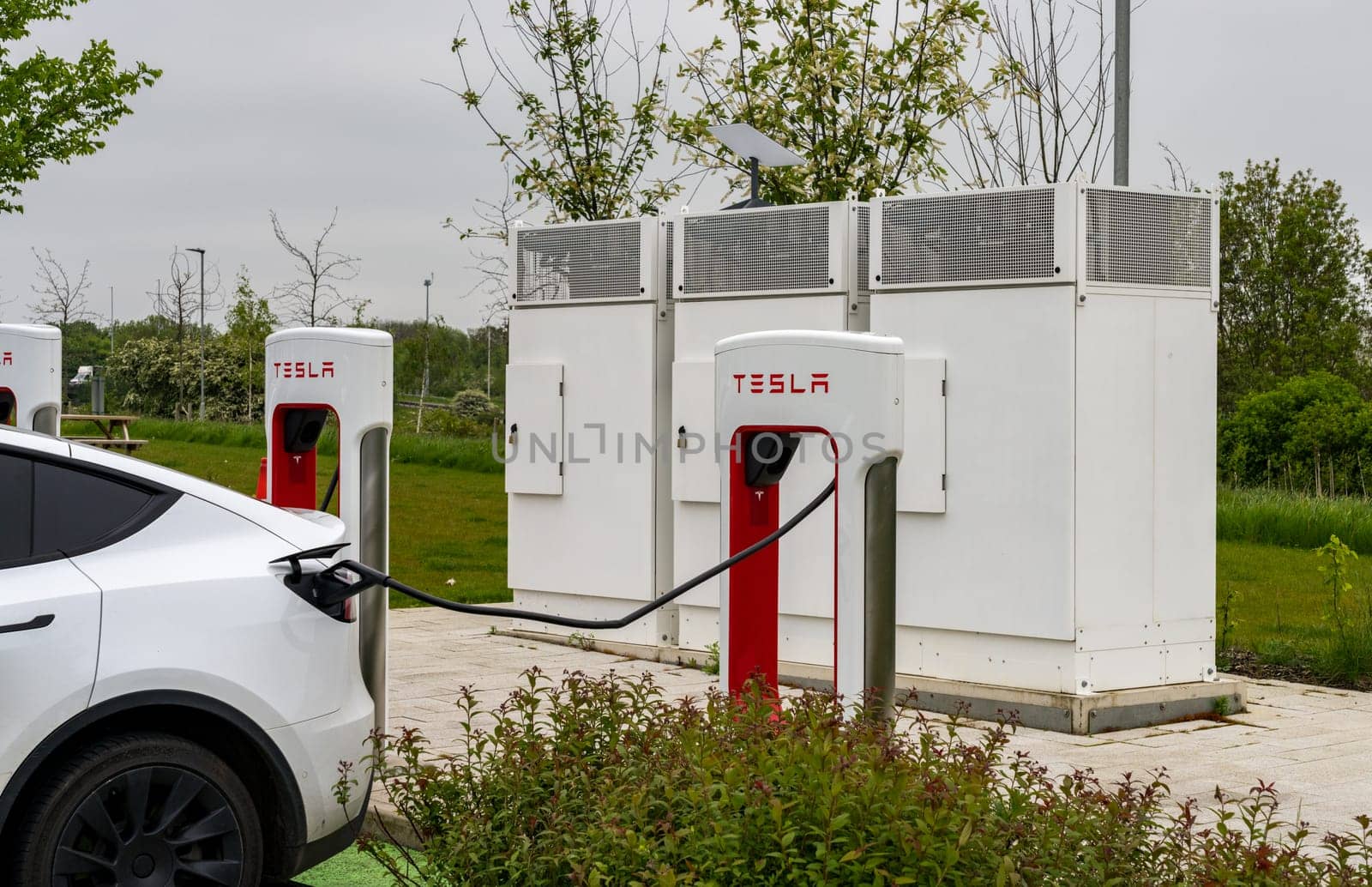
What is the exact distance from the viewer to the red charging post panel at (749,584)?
5344 millimetres

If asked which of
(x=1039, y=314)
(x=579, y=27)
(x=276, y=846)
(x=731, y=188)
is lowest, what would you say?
(x=276, y=846)

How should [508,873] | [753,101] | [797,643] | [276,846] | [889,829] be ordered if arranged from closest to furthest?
[889,829] < [508,873] < [276,846] < [797,643] < [753,101]

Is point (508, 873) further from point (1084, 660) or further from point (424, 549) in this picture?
point (424, 549)

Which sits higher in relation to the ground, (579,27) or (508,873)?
(579,27)

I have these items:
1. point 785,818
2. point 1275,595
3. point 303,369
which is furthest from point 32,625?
point 1275,595

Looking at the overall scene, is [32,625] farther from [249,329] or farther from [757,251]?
[249,329]

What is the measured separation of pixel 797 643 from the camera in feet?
29.4

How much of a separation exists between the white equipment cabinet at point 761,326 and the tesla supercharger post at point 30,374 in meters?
4.44

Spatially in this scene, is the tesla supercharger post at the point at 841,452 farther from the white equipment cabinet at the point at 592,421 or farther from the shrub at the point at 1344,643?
the shrub at the point at 1344,643

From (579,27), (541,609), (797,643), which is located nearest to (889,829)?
(797,643)

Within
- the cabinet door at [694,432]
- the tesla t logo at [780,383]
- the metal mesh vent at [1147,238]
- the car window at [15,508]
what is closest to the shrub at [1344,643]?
the metal mesh vent at [1147,238]

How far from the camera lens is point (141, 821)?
4.24 meters

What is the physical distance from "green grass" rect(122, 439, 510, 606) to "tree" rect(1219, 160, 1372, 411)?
17.1 metres

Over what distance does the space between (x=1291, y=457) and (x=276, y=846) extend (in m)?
21.9
